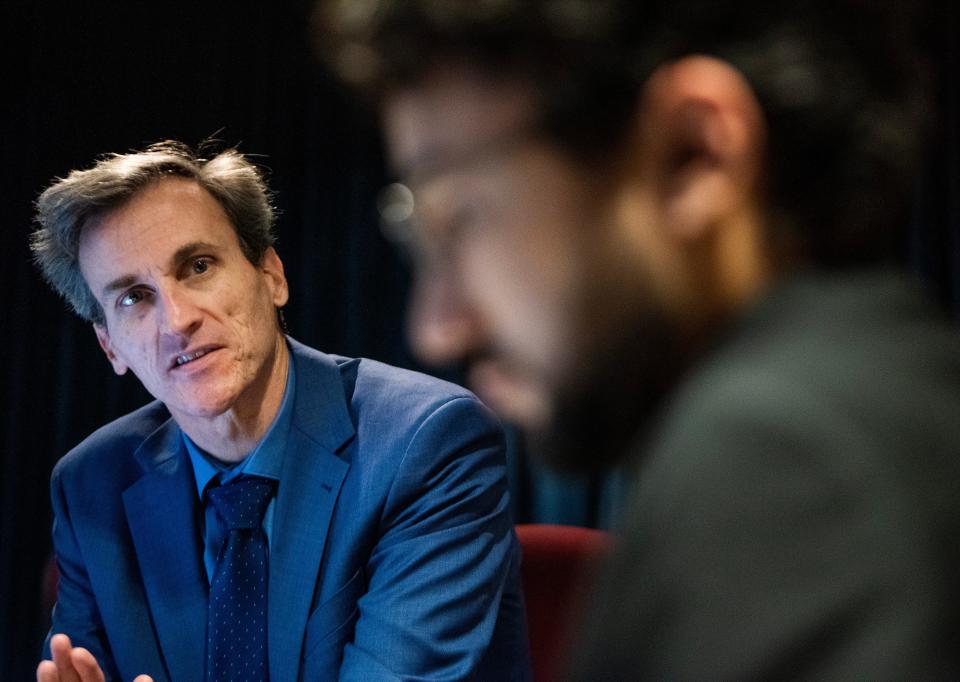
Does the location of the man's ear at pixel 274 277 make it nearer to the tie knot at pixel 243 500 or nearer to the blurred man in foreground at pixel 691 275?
the tie knot at pixel 243 500


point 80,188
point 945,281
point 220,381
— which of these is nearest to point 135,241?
point 80,188

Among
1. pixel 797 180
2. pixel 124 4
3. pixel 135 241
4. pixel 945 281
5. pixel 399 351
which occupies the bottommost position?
pixel 399 351

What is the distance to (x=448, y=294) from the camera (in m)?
0.68

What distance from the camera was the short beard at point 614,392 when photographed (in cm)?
60

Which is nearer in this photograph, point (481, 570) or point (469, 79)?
point (469, 79)

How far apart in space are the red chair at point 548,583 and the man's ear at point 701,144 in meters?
1.66

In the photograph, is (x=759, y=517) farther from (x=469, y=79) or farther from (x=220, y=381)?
(x=220, y=381)

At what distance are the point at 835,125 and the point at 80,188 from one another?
5.19ft

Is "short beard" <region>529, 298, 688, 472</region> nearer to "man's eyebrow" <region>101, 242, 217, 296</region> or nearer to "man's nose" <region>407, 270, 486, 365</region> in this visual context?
"man's nose" <region>407, 270, 486, 365</region>

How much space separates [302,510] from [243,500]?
0.41 ft

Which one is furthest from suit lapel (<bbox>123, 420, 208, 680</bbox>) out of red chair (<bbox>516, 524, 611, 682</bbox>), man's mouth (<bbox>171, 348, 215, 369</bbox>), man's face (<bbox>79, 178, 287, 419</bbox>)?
red chair (<bbox>516, 524, 611, 682</bbox>)

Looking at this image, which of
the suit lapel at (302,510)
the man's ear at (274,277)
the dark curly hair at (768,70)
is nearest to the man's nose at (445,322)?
the dark curly hair at (768,70)

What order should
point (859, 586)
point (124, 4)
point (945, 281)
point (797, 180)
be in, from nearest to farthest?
point (859, 586) → point (797, 180) → point (945, 281) → point (124, 4)

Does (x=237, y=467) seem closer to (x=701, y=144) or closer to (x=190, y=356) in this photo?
(x=190, y=356)
